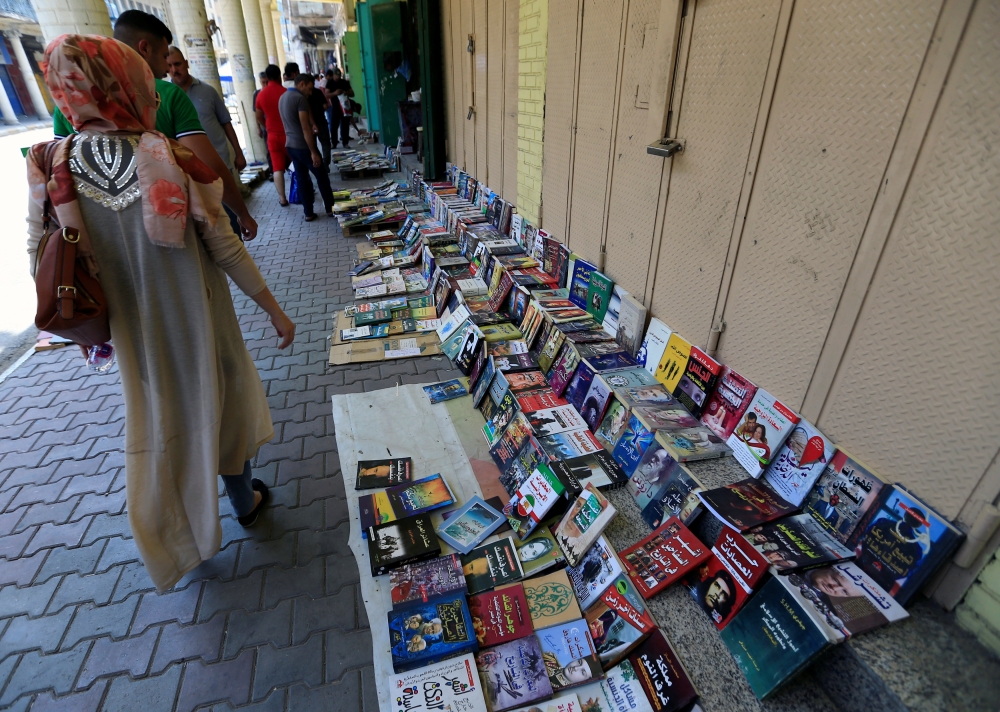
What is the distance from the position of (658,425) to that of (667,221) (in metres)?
1.12

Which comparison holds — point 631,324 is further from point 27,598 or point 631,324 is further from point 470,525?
point 27,598

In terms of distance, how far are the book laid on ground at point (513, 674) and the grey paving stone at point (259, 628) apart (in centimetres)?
81

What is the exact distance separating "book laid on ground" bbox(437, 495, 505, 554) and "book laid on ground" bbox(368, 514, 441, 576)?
7 centimetres

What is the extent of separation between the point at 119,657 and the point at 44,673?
24 cm

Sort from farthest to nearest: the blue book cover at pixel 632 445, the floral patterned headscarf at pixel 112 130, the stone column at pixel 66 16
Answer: the stone column at pixel 66 16, the blue book cover at pixel 632 445, the floral patterned headscarf at pixel 112 130

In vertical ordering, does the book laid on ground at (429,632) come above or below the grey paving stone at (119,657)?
above

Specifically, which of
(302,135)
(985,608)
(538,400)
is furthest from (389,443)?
(302,135)

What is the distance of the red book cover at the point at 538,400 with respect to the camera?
9.93ft

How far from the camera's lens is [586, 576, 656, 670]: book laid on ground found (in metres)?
1.85

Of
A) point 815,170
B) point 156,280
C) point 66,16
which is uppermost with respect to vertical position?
point 66,16

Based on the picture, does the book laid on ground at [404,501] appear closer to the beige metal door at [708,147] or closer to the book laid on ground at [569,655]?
the book laid on ground at [569,655]

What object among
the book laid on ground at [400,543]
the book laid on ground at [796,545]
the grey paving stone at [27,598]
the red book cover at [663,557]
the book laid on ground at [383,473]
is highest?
the book laid on ground at [796,545]

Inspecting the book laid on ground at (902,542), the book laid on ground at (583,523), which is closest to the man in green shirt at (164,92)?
the book laid on ground at (583,523)

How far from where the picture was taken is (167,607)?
7.16 ft
